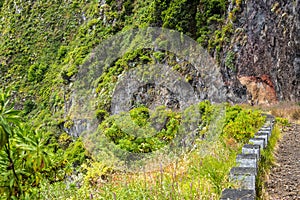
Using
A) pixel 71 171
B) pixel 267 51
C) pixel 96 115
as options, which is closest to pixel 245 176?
pixel 71 171

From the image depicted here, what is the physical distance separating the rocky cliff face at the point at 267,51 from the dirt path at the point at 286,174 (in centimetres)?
941

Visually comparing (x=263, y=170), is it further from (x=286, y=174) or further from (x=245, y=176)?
(x=245, y=176)

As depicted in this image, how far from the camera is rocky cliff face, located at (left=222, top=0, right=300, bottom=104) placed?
1680 cm

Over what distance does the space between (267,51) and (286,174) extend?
14660 mm

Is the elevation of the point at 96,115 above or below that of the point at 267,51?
below

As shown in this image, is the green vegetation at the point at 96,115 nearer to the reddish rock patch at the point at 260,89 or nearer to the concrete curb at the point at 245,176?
the concrete curb at the point at 245,176

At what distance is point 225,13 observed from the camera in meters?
23.8

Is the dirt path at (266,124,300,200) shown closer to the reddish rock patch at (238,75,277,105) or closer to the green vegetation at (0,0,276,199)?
the green vegetation at (0,0,276,199)

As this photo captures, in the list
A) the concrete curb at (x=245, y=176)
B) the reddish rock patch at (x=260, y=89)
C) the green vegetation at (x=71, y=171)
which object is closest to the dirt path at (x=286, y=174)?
the concrete curb at (x=245, y=176)

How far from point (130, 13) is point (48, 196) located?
34.4 metres

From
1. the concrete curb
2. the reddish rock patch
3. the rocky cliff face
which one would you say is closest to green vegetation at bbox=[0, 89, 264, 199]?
the concrete curb

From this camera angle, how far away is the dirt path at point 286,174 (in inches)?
180

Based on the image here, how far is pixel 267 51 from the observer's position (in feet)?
62.7

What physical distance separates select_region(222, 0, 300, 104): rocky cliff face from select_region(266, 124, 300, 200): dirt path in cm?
941
